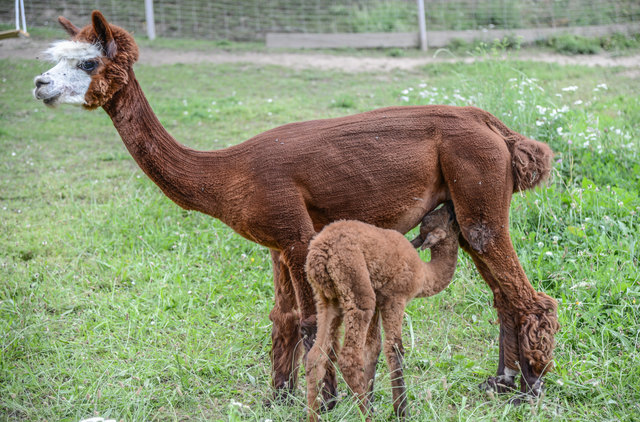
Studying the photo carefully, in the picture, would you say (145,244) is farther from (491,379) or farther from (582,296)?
(582,296)

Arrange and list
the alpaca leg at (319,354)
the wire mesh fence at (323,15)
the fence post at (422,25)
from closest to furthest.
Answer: the alpaca leg at (319,354)
the fence post at (422,25)
the wire mesh fence at (323,15)

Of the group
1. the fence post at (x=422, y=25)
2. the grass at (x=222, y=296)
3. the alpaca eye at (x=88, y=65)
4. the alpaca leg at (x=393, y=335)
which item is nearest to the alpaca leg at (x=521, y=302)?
the grass at (x=222, y=296)

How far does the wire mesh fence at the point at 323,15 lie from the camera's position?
46.9 ft

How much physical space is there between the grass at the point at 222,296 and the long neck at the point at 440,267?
27.2 inches

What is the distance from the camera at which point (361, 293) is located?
3379 millimetres

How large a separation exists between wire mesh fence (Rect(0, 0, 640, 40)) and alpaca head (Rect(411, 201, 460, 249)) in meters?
11.0

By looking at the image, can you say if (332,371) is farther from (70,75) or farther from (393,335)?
(70,75)

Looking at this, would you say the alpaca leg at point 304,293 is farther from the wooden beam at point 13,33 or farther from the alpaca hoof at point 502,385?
the wooden beam at point 13,33

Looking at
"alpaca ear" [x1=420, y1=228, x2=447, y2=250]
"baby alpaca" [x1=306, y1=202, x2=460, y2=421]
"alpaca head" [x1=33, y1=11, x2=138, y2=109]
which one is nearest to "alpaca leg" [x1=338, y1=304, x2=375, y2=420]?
"baby alpaca" [x1=306, y1=202, x2=460, y2=421]

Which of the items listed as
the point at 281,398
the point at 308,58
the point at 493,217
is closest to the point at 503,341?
the point at 493,217

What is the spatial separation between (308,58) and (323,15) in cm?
219

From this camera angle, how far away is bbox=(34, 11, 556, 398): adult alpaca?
377cm

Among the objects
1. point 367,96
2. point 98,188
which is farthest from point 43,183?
point 367,96

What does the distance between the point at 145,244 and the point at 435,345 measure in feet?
10.4
